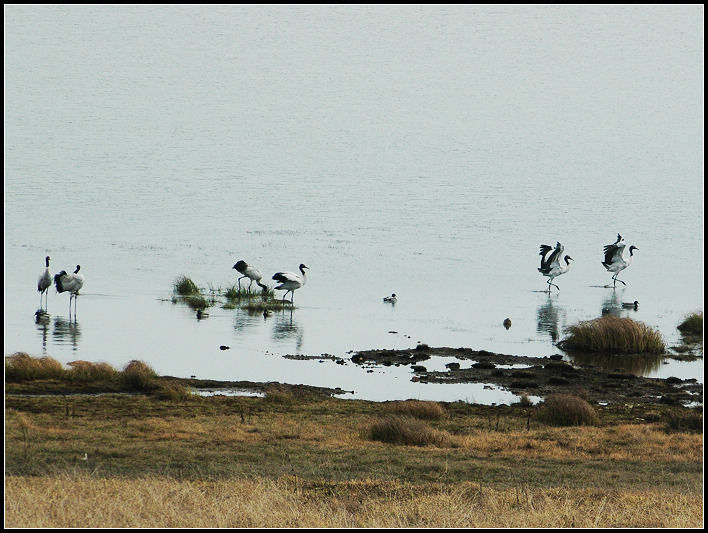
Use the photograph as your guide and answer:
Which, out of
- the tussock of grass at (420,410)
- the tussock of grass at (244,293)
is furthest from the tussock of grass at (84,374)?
the tussock of grass at (244,293)

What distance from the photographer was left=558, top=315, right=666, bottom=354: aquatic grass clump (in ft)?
84.7

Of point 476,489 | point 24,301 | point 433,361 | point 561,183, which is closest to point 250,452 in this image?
point 476,489

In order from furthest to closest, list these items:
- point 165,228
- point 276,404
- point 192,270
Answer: point 165,228 → point 192,270 → point 276,404

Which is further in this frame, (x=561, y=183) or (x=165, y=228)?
(x=561, y=183)

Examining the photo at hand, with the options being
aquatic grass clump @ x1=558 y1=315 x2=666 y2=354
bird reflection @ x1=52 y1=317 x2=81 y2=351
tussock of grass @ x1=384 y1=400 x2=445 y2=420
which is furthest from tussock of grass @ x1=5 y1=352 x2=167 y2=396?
aquatic grass clump @ x1=558 y1=315 x2=666 y2=354

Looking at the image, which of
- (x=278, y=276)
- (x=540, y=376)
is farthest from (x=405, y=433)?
(x=278, y=276)

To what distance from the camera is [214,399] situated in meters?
18.7

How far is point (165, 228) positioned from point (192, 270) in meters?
26.0

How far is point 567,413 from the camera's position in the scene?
17188 mm

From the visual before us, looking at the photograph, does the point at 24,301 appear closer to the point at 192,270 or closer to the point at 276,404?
the point at 192,270

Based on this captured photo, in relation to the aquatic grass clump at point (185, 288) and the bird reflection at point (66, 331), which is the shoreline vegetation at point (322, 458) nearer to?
the bird reflection at point (66, 331)

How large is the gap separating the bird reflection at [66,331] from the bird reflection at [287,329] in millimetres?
4897

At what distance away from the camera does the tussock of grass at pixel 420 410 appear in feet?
56.4

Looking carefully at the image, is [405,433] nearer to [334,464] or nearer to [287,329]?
[334,464]
